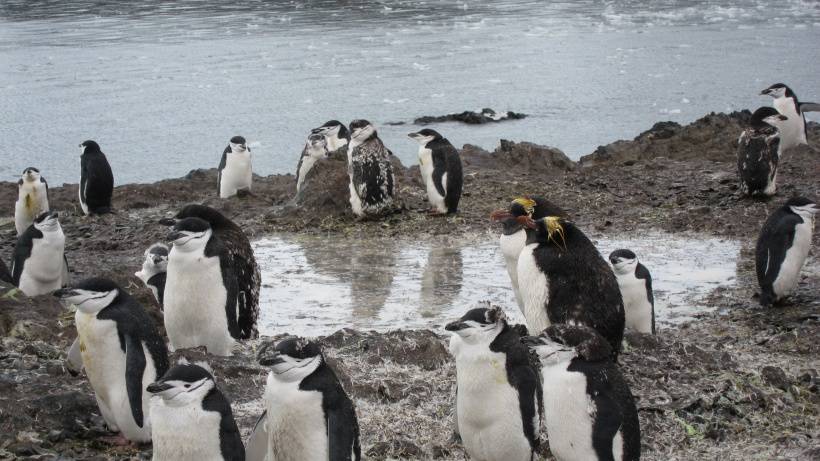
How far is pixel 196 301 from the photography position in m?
5.26

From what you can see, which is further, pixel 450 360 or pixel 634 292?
pixel 634 292

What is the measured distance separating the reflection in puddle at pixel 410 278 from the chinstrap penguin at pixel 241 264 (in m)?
0.50

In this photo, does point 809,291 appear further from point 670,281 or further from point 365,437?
point 365,437

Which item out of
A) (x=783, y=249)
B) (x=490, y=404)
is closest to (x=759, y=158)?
(x=783, y=249)

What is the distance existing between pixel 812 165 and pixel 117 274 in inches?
278

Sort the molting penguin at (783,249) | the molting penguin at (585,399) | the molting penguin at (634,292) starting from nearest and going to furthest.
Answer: the molting penguin at (585,399) < the molting penguin at (634,292) < the molting penguin at (783,249)

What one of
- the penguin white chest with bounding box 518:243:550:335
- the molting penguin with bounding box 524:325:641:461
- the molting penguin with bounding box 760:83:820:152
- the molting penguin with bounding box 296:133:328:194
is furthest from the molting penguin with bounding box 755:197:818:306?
the molting penguin with bounding box 296:133:328:194

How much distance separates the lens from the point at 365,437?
433 centimetres

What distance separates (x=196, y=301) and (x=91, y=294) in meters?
1.00

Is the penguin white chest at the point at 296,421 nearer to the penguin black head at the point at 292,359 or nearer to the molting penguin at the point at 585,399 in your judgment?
the penguin black head at the point at 292,359

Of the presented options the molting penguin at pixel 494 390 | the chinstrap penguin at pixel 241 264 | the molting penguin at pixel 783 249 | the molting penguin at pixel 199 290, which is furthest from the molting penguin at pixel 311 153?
the molting penguin at pixel 494 390

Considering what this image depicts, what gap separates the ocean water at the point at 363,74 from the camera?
1554cm

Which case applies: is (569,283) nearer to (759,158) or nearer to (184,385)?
(184,385)

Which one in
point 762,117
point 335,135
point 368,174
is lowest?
point 335,135
